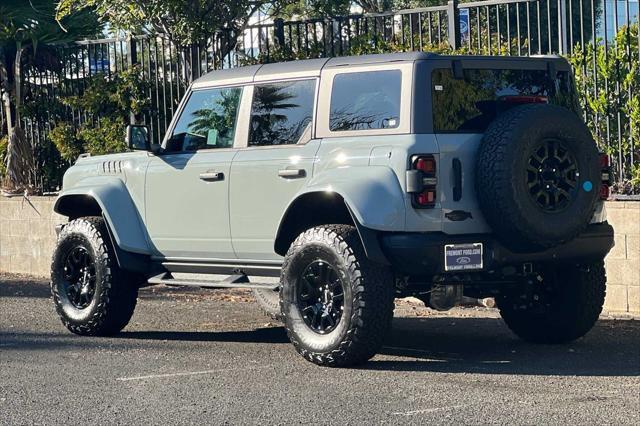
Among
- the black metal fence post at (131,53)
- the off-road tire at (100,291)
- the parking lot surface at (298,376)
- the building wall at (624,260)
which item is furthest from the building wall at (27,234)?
the building wall at (624,260)

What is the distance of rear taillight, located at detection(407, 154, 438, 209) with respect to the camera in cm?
808

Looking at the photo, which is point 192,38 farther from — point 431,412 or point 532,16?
point 431,412

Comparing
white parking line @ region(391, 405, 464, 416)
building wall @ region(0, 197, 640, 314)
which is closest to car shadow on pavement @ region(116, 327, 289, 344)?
white parking line @ region(391, 405, 464, 416)

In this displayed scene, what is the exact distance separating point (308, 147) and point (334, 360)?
1.46m

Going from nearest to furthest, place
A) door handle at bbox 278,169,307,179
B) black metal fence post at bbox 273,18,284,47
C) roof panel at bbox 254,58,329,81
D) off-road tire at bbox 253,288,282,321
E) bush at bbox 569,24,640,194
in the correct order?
door handle at bbox 278,169,307,179 → roof panel at bbox 254,58,329,81 → off-road tire at bbox 253,288,282,321 → bush at bbox 569,24,640,194 → black metal fence post at bbox 273,18,284,47

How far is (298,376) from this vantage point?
8148mm

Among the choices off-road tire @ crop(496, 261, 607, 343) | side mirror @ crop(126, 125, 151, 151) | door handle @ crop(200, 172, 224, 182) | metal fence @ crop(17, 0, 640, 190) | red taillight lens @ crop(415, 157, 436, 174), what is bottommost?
off-road tire @ crop(496, 261, 607, 343)

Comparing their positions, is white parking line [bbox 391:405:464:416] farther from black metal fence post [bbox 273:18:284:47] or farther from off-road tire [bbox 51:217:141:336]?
black metal fence post [bbox 273:18:284:47]

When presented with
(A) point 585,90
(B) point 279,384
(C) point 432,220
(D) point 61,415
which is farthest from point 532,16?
(D) point 61,415

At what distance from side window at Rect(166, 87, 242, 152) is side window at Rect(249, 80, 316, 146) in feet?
0.71

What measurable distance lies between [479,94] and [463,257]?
1.12 m

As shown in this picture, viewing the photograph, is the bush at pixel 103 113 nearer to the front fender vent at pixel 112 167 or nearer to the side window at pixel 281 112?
the front fender vent at pixel 112 167

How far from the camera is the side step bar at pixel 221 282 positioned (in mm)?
9220

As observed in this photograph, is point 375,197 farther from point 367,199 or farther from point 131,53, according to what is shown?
point 131,53
